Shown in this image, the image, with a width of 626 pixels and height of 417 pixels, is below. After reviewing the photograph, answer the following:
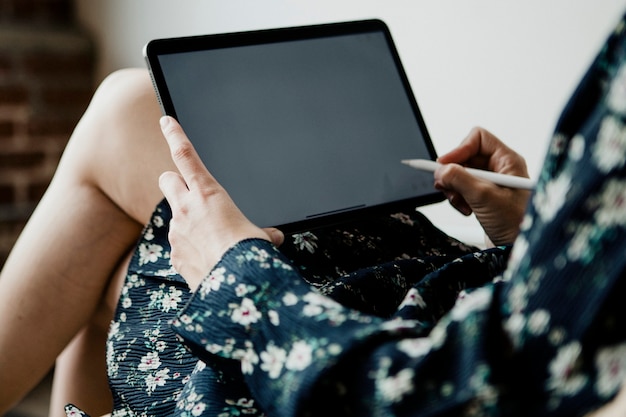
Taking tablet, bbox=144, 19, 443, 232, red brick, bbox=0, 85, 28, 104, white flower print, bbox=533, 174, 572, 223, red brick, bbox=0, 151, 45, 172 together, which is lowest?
Answer: white flower print, bbox=533, 174, 572, 223

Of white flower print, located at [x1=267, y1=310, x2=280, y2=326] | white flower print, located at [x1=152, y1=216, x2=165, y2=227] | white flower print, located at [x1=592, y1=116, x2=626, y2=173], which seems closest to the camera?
white flower print, located at [x1=592, y1=116, x2=626, y2=173]

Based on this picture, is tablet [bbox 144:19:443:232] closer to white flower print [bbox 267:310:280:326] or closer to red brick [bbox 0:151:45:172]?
white flower print [bbox 267:310:280:326]

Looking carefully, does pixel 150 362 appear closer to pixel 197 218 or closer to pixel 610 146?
pixel 197 218

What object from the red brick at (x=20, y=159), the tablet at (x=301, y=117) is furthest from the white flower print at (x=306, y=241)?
the red brick at (x=20, y=159)

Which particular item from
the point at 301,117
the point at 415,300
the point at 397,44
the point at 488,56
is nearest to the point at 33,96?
the point at 397,44

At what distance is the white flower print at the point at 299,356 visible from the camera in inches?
17.8

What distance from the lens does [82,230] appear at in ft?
3.01

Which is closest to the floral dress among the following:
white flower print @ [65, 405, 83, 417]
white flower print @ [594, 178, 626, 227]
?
white flower print @ [594, 178, 626, 227]

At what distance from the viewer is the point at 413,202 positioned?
868 millimetres

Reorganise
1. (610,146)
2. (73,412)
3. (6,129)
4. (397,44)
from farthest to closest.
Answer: (6,129), (397,44), (73,412), (610,146)

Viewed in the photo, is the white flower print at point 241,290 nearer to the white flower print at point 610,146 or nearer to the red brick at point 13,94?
the white flower print at point 610,146

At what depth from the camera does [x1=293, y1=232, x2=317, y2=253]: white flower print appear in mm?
799

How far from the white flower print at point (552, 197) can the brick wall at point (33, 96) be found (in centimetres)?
154

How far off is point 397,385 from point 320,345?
0.17 feet
